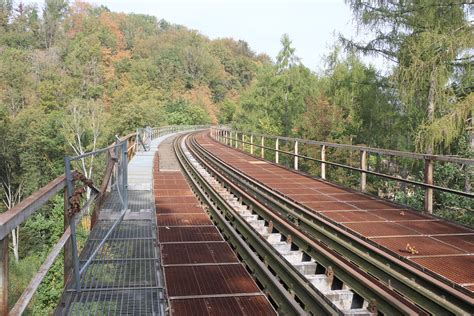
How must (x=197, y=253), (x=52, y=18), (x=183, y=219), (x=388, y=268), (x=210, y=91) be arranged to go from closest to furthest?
(x=388, y=268) < (x=197, y=253) < (x=183, y=219) < (x=210, y=91) < (x=52, y=18)

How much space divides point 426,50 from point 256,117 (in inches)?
1485

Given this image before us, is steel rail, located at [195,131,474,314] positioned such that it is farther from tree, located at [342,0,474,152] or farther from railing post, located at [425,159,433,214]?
tree, located at [342,0,474,152]

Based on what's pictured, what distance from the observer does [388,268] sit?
17.0 ft

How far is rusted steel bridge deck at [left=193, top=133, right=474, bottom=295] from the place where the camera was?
5297 mm

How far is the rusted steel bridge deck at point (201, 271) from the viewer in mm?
4230

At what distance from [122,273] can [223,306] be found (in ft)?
4.16

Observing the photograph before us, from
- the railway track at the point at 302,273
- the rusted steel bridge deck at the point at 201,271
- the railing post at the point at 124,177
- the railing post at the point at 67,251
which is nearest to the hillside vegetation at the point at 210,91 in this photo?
the railway track at the point at 302,273

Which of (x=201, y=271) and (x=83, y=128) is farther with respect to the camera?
(x=83, y=128)

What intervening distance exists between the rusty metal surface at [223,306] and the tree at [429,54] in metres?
11.7

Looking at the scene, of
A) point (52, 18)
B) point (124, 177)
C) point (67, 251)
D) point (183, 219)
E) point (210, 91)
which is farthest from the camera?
point (52, 18)

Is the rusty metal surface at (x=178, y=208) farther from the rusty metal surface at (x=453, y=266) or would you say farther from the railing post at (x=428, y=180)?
the rusty metal surface at (x=453, y=266)

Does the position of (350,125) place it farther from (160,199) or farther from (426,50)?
(160,199)

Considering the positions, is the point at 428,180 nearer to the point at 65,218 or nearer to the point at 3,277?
the point at 65,218

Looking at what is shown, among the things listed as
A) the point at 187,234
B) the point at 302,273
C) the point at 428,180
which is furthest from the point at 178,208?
the point at 428,180
